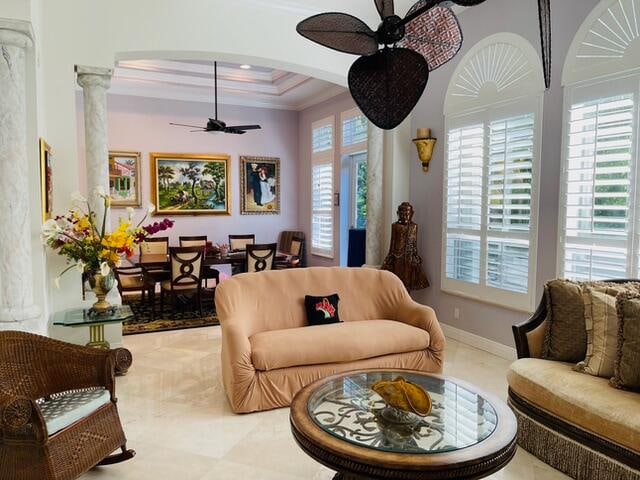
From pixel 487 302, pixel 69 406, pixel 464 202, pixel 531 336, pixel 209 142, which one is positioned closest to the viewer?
pixel 69 406

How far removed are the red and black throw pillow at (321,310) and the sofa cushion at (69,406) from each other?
188 centimetres

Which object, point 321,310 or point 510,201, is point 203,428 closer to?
point 321,310

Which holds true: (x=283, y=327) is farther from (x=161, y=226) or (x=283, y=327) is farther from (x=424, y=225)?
(x=424, y=225)

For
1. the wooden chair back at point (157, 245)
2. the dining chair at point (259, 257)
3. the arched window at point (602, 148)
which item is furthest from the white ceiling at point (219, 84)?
the arched window at point (602, 148)

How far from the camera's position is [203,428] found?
3326 millimetres

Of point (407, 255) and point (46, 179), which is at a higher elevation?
point (46, 179)

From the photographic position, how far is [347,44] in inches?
83.4

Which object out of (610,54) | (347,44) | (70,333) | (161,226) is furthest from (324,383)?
(610,54)

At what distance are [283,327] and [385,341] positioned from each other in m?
0.89

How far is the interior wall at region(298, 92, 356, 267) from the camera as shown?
821 cm

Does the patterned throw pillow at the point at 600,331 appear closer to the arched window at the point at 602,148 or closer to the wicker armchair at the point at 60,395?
the arched window at the point at 602,148

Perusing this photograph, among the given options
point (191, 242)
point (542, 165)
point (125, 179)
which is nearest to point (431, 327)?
point (542, 165)

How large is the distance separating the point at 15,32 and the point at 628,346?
4338 millimetres

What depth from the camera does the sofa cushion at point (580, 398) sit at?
239 cm
